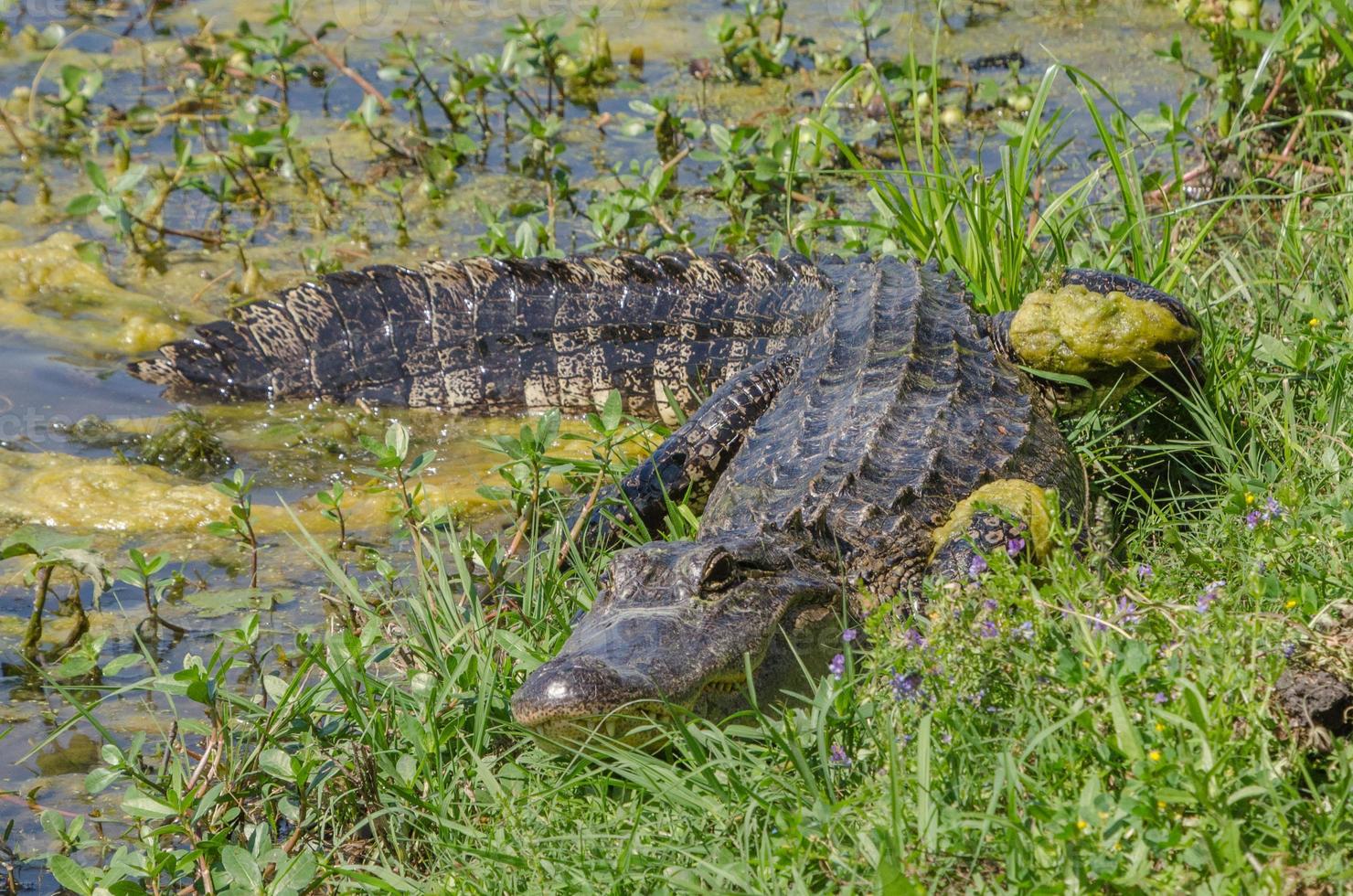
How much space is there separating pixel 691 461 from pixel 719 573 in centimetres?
129

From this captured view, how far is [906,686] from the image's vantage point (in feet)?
7.67

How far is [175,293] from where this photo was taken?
614 cm

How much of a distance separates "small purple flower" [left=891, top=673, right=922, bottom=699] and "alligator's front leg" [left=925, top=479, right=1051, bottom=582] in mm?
671

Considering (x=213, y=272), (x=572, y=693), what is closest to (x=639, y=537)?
(x=572, y=693)

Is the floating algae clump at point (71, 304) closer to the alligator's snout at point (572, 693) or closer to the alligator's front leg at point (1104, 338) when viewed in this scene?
the alligator's front leg at point (1104, 338)

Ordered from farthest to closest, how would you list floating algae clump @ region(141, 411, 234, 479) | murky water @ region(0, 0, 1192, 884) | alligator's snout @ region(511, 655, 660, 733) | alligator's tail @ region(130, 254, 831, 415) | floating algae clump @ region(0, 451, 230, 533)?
alligator's tail @ region(130, 254, 831, 415), floating algae clump @ region(141, 411, 234, 479), floating algae clump @ region(0, 451, 230, 533), murky water @ region(0, 0, 1192, 884), alligator's snout @ region(511, 655, 660, 733)

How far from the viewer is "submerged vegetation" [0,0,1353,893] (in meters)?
2.19

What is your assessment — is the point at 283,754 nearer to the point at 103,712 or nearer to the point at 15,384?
the point at 103,712

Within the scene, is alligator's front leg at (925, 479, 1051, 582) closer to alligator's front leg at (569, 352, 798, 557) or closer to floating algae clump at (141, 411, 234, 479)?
alligator's front leg at (569, 352, 798, 557)

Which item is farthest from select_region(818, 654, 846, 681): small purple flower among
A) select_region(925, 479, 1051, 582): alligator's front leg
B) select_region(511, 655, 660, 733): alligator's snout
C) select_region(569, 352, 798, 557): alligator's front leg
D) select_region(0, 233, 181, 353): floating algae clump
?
select_region(0, 233, 181, 353): floating algae clump

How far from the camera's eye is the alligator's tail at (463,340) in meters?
5.27

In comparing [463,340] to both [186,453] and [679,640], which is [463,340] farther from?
[679,640]

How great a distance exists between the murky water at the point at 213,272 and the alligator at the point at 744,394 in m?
0.33

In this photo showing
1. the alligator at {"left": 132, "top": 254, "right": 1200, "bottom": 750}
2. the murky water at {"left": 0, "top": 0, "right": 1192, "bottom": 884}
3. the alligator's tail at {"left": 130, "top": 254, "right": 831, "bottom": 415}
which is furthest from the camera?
the alligator's tail at {"left": 130, "top": 254, "right": 831, "bottom": 415}
